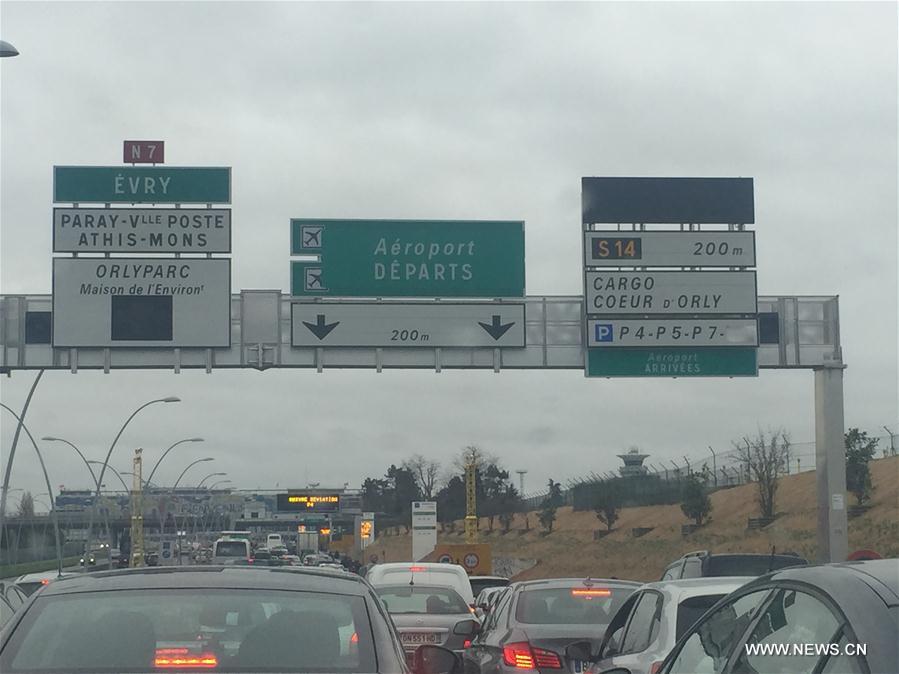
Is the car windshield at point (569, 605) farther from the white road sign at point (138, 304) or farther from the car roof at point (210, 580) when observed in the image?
the white road sign at point (138, 304)

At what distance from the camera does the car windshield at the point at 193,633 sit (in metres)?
5.50

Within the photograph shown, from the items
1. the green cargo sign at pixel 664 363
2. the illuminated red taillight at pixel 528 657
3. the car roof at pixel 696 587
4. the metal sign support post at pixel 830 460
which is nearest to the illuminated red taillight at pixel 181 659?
the car roof at pixel 696 587

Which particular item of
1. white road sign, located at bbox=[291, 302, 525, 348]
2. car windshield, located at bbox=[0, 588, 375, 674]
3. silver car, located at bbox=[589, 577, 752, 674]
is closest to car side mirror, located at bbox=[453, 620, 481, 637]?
silver car, located at bbox=[589, 577, 752, 674]

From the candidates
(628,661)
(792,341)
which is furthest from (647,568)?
(628,661)

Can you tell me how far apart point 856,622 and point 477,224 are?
2489 cm

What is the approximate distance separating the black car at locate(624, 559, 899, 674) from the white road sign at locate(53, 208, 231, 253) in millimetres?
23540

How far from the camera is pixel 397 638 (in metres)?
6.05

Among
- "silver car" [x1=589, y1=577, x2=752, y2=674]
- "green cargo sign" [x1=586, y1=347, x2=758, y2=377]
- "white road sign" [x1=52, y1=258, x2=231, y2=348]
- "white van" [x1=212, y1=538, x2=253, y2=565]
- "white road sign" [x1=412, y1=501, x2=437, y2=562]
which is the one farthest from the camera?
"white van" [x1=212, y1=538, x2=253, y2=565]

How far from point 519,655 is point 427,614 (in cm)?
491

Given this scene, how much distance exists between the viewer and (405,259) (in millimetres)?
28844

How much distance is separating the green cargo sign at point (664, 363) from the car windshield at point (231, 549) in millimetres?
38886

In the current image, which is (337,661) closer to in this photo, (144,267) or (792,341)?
(144,267)

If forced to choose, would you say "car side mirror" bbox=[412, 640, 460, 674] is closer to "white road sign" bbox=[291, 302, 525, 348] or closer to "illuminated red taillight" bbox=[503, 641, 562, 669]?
"illuminated red taillight" bbox=[503, 641, 562, 669]

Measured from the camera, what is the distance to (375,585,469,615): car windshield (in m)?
17.5
